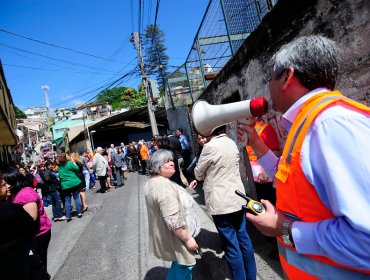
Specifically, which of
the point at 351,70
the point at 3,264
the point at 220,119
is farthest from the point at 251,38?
the point at 3,264

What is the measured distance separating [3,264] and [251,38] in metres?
3.96

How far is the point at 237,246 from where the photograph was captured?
291cm

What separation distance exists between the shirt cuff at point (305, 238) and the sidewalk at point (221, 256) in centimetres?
251

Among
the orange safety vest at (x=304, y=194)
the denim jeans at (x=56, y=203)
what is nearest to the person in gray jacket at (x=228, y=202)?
the orange safety vest at (x=304, y=194)

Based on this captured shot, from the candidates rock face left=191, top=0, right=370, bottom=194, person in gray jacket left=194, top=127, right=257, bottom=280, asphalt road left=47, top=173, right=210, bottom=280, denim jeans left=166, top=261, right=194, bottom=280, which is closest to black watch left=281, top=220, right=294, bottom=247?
rock face left=191, top=0, right=370, bottom=194

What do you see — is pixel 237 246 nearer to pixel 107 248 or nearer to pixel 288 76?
pixel 288 76

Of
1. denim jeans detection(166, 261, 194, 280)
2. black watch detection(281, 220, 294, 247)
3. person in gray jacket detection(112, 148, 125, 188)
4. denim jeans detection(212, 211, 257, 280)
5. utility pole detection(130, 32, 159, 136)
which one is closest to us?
black watch detection(281, 220, 294, 247)

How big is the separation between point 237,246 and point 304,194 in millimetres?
2179

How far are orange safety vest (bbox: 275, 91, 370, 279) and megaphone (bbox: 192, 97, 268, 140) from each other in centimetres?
41

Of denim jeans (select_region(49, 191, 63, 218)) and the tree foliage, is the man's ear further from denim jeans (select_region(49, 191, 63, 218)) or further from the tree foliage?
the tree foliage

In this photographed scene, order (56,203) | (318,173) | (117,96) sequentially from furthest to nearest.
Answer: (117,96) < (56,203) < (318,173)

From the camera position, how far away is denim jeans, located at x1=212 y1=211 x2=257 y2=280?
9.47 feet

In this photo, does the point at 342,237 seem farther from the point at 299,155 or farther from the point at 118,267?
the point at 118,267

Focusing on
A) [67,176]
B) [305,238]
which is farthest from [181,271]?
[67,176]
